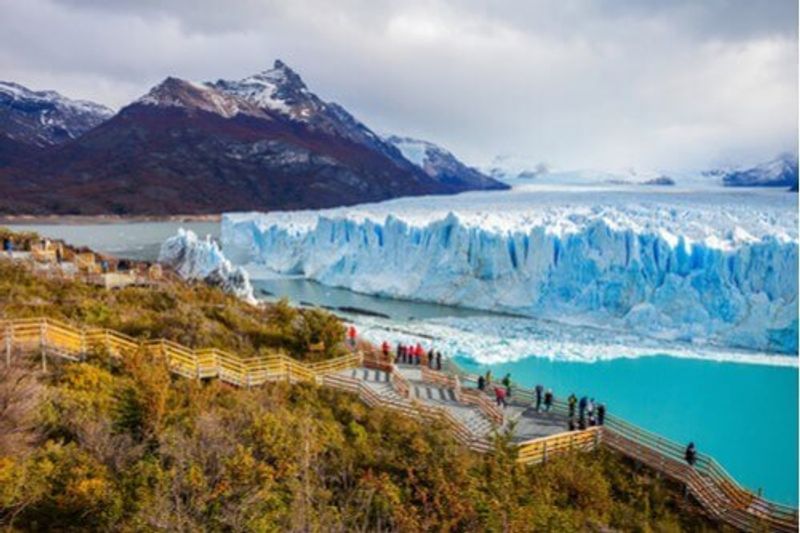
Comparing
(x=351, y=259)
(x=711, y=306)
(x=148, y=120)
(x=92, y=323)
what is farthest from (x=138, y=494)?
(x=148, y=120)

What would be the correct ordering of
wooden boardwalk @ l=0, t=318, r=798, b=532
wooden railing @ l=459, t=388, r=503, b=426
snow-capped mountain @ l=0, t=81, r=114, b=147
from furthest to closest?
1. snow-capped mountain @ l=0, t=81, r=114, b=147
2. wooden railing @ l=459, t=388, r=503, b=426
3. wooden boardwalk @ l=0, t=318, r=798, b=532

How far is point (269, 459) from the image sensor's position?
18.8 ft

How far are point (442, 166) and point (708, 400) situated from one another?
115 m

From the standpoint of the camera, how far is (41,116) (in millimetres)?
110188

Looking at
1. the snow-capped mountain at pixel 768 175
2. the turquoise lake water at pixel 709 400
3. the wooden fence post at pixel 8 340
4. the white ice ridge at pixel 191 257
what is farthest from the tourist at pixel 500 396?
the snow-capped mountain at pixel 768 175

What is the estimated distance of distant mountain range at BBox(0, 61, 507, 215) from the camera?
6925cm

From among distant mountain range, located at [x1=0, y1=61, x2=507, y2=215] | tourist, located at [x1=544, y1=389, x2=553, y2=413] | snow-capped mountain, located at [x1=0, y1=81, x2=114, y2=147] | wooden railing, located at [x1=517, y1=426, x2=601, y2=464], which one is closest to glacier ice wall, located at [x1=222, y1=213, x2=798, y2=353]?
tourist, located at [x1=544, y1=389, x2=553, y2=413]

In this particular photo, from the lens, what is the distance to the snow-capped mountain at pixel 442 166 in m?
121

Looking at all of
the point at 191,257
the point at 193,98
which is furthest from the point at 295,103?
the point at 191,257

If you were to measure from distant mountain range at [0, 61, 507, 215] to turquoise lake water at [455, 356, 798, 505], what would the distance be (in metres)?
57.2

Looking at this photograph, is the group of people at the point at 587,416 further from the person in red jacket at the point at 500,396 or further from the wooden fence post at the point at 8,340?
the wooden fence post at the point at 8,340

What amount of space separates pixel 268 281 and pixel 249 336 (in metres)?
18.4

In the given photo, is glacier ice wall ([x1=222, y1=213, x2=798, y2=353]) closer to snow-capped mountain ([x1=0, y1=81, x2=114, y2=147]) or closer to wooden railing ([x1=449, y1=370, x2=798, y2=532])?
wooden railing ([x1=449, y1=370, x2=798, y2=532])

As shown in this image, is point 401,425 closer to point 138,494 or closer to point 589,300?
point 138,494
